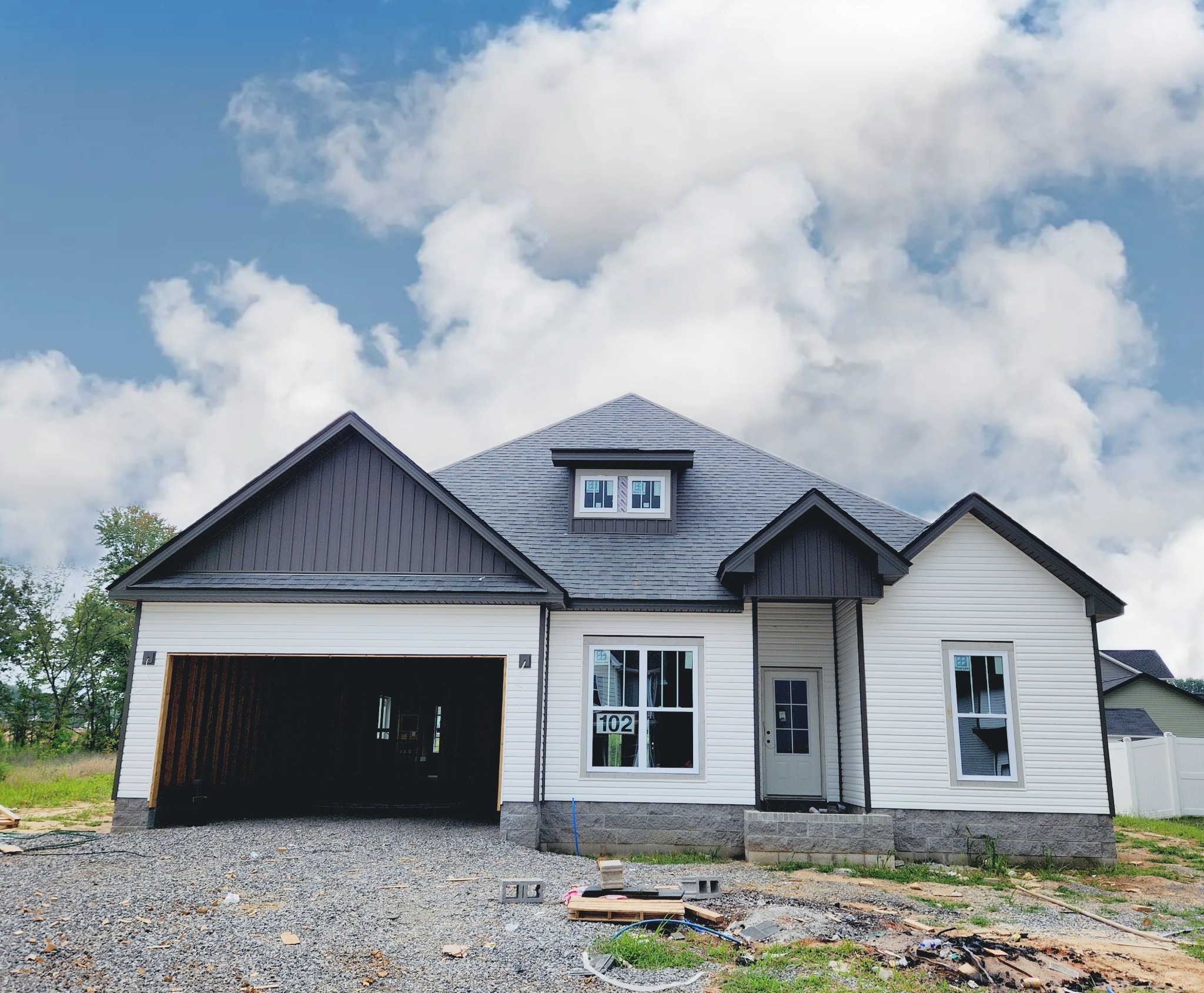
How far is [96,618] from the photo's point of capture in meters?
35.9

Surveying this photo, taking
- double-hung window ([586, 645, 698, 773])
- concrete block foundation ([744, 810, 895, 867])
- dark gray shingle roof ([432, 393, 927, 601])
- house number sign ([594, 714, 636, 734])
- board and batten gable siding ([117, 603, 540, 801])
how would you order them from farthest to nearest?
dark gray shingle roof ([432, 393, 927, 601]) → house number sign ([594, 714, 636, 734]) → double-hung window ([586, 645, 698, 773]) → board and batten gable siding ([117, 603, 540, 801]) → concrete block foundation ([744, 810, 895, 867])

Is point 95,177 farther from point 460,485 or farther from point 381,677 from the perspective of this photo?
point 381,677

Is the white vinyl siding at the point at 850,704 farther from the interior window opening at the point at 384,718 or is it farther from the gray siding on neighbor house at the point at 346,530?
the interior window opening at the point at 384,718

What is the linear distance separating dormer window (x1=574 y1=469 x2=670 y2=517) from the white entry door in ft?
11.1

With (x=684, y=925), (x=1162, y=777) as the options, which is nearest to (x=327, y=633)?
(x=684, y=925)

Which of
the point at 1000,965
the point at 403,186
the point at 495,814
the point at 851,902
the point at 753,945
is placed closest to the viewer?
the point at 1000,965

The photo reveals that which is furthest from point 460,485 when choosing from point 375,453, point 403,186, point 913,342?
point 913,342

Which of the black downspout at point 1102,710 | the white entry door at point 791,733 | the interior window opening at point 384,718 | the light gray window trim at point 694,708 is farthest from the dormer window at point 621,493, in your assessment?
the black downspout at point 1102,710

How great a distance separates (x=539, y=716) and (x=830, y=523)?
4964 mm

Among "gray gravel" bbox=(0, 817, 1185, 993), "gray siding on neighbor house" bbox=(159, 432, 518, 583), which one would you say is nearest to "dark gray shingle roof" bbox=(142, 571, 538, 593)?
"gray siding on neighbor house" bbox=(159, 432, 518, 583)

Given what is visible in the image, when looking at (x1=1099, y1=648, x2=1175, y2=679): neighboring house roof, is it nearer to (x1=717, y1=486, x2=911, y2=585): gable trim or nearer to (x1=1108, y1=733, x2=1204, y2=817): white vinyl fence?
(x1=1108, y1=733, x2=1204, y2=817): white vinyl fence

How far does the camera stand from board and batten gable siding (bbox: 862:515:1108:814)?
11.9 metres

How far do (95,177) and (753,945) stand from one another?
20922 mm

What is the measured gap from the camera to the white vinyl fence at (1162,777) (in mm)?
19094
